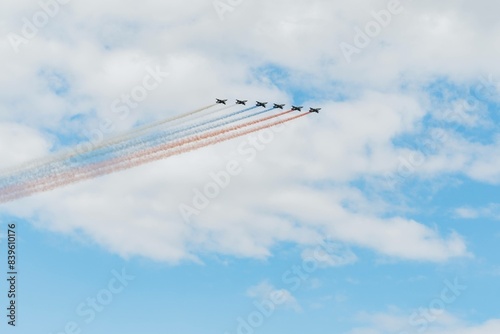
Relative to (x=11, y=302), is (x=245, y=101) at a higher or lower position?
higher

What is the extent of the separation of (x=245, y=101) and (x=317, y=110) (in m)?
16.7

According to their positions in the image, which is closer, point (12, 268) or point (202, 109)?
point (12, 268)

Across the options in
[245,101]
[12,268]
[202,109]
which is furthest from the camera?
[245,101]

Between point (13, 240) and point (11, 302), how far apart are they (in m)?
9.58

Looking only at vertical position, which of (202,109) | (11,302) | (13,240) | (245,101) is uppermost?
(245,101)

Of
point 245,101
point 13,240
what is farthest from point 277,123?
point 13,240

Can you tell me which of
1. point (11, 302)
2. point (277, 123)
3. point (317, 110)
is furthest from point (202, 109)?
point (11, 302)

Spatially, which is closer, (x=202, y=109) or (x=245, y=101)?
(x=202, y=109)

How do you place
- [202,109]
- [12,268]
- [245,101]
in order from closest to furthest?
[12,268], [202,109], [245,101]

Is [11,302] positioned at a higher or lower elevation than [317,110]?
lower

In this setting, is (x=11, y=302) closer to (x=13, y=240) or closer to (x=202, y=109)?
(x=13, y=240)

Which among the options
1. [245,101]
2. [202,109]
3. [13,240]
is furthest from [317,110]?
[13,240]

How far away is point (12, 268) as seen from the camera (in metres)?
119

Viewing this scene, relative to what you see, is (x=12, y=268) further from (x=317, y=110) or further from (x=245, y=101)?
(x=317, y=110)
